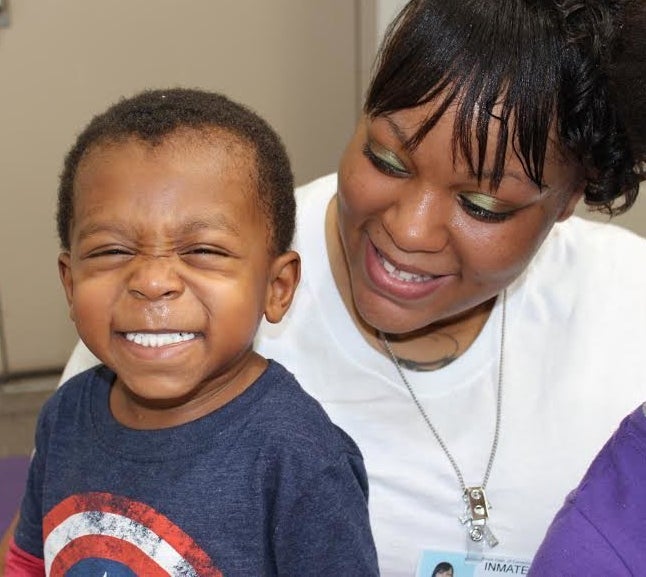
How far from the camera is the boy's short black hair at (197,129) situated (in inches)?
43.1

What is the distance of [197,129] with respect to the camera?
1094 mm

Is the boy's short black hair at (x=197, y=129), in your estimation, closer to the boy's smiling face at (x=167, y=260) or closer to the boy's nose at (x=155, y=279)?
the boy's smiling face at (x=167, y=260)

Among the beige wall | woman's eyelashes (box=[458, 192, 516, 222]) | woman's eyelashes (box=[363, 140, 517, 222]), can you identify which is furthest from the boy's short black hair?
the beige wall

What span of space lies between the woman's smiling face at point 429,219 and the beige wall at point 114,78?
180 cm

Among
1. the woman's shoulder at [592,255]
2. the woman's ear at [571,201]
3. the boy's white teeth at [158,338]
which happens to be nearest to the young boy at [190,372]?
the boy's white teeth at [158,338]

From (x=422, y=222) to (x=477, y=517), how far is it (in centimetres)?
44

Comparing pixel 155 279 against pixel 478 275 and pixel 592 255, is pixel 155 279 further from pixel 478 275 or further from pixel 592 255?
pixel 592 255

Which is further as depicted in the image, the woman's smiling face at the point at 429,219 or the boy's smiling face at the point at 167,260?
the woman's smiling face at the point at 429,219

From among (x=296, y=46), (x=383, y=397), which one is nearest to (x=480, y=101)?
(x=383, y=397)

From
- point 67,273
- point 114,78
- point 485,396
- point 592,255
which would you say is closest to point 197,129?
point 67,273

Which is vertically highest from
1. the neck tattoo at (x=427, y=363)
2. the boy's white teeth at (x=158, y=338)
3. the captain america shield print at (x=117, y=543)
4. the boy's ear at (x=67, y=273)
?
the boy's ear at (x=67, y=273)

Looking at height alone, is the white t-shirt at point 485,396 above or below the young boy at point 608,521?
below

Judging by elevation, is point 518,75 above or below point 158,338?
above

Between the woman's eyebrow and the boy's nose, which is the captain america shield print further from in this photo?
the woman's eyebrow
